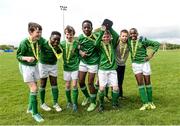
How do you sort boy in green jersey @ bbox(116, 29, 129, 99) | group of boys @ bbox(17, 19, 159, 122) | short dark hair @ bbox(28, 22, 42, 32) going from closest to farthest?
1. short dark hair @ bbox(28, 22, 42, 32)
2. group of boys @ bbox(17, 19, 159, 122)
3. boy in green jersey @ bbox(116, 29, 129, 99)

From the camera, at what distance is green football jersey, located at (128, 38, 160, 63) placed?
912 cm

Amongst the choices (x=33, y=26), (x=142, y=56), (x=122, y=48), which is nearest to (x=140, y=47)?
(x=142, y=56)

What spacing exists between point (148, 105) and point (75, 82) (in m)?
1.92

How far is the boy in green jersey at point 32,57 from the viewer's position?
8.41 meters

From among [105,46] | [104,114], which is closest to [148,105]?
[104,114]

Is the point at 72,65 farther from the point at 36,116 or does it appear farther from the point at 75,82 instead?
the point at 36,116

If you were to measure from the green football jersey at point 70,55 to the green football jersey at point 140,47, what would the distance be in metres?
1.37

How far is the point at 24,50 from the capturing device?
8422 millimetres

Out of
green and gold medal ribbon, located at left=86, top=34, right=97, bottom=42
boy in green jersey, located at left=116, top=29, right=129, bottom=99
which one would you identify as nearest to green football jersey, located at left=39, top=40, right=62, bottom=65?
green and gold medal ribbon, located at left=86, top=34, right=97, bottom=42

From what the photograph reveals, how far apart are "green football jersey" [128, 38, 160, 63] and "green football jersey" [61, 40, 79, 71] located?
137 centimetres

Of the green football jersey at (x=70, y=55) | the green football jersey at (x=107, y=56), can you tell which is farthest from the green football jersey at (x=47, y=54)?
the green football jersey at (x=107, y=56)

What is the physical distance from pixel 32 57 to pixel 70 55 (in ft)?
3.82

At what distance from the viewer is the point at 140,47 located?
30.0 feet

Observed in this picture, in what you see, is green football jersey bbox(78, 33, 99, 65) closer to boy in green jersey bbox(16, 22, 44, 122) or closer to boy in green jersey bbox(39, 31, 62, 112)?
boy in green jersey bbox(39, 31, 62, 112)
